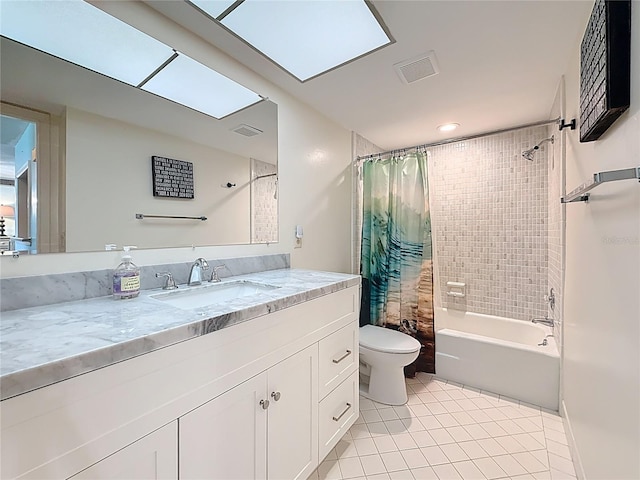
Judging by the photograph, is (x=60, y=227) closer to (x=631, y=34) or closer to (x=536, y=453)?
(x=631, y=34)

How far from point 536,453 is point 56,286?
7.62 feet

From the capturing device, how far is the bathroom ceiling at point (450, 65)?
1.27 m

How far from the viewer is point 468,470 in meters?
1.43

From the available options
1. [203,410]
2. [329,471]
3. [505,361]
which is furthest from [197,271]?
[505,361]

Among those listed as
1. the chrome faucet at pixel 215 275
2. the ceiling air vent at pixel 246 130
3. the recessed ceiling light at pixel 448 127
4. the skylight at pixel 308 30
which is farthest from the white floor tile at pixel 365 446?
the recessed ceiling light at pixel 448 127

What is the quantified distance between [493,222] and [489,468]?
6.32 feet

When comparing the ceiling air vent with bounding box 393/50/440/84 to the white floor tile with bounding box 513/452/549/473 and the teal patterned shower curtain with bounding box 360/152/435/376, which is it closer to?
the teal patterned shower curtain with bounding box 360/152/435/376

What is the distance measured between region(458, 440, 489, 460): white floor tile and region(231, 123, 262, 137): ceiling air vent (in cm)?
212

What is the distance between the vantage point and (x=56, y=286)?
100 centimetres

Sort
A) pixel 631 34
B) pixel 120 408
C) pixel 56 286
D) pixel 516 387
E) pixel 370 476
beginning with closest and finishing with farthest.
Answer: pixel 120 408 < pixel 631 34 < pixel 56 286 < pixel 370 476 < pixel 516 387

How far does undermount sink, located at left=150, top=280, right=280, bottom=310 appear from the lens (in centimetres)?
124

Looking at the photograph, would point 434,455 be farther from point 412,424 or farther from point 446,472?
point 412,424

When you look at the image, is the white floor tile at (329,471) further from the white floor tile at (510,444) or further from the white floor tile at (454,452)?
the white floor tile at (510,444)

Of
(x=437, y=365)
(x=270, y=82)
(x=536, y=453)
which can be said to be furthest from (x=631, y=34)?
(x=437, y=365)
